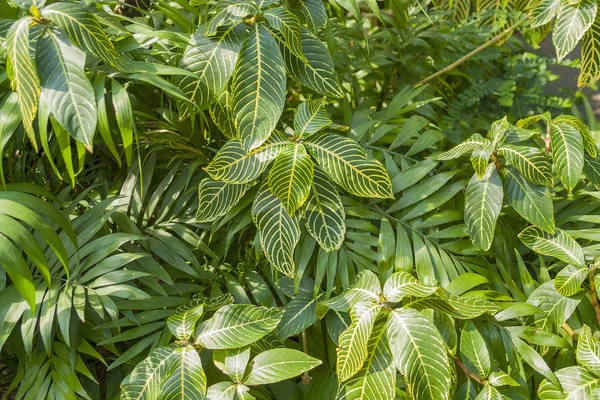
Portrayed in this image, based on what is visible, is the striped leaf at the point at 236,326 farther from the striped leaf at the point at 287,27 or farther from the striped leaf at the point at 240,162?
the striped leaf at the point at 287,27

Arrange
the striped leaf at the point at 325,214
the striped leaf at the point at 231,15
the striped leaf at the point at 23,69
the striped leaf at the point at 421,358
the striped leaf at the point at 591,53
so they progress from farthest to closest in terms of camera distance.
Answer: the striped leaf at the point at 591,53
the striped leaf at the point at 325,214
the striped leaf at the point at 231,15
the striped leaf at the point at 421,358
the striped leaf at the point at 23,69

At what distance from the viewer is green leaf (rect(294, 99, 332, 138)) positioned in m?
1.21

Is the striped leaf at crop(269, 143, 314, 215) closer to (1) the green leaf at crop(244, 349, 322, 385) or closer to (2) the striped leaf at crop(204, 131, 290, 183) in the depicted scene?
(2) the striped leaf at crop(204, 131, 290, 183)

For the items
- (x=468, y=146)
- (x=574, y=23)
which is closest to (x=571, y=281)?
(x=468, y=146)

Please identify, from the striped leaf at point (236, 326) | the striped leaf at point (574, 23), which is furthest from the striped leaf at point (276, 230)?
the striped leaf at point (574, 23)

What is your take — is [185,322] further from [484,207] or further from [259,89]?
[484,207]

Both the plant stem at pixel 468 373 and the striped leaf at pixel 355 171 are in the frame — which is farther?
the striped leaf at pixel 355 171

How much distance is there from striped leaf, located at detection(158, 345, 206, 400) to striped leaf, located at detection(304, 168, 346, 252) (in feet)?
1.15

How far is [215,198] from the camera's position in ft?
4.09

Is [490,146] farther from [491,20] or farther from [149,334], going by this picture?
[491,20]

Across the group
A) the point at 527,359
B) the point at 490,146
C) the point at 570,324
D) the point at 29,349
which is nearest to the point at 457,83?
the point at 490,146

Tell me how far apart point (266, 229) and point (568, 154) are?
2.12 ft

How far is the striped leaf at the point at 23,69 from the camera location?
2.86ft

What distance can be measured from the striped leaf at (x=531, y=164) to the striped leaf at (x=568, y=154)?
3 cm
